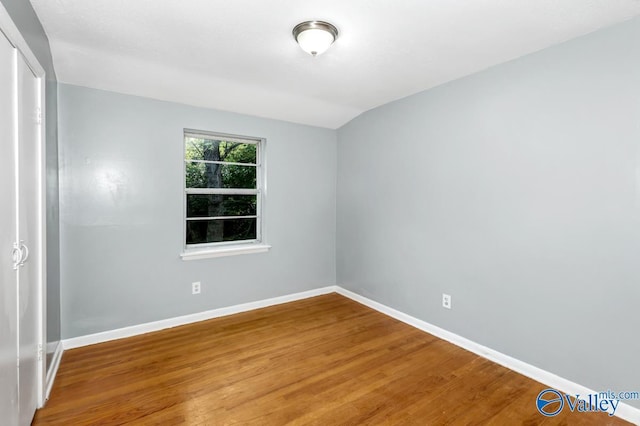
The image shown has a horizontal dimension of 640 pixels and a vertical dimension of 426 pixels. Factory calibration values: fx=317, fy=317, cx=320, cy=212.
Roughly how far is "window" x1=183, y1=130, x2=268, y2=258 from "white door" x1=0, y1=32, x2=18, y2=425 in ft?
5.84

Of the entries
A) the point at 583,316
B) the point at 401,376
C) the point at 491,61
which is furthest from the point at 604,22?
the point at 401,376

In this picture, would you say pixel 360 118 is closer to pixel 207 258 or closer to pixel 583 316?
pixel 207 258

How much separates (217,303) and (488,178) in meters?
2.96

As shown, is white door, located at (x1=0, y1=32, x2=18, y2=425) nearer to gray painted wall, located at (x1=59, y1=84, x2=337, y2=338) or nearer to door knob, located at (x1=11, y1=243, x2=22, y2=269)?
door knob, located at (x1=11, y1=243, x2=22, y2=269)

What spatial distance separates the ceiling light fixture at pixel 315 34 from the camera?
1.97 m

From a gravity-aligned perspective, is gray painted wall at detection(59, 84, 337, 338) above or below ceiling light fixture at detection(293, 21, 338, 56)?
below

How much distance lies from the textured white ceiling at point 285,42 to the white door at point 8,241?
2.14 ft

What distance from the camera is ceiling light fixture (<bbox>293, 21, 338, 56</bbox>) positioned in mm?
1966

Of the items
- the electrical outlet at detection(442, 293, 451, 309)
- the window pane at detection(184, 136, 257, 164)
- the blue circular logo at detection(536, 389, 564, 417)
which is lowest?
the blue circular logo at detection(536, 389, 564, 417)

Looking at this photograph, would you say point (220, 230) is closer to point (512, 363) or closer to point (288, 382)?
point (288, 382)

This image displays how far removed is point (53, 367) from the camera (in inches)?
A: 91.4

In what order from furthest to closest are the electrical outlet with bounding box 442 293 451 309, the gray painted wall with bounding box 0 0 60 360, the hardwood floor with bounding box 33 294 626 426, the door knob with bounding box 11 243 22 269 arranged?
1. the electrical outlet with bounding box 442 293 451 309
2. the hardwood floor with bounding box 33 294 626 426
3. the gray painted wall with bounding box 0 0 60 360
4. the door knob with bounding box 11 243 22 269

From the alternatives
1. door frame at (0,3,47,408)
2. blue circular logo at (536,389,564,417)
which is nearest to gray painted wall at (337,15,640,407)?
blue circular logo at (536,389,564,417)

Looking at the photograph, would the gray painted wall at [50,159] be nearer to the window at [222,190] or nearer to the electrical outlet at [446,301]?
the window at [222,190]
